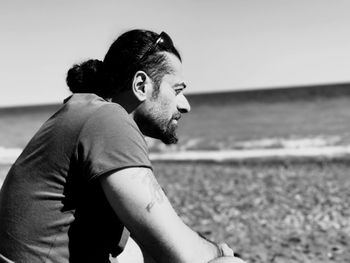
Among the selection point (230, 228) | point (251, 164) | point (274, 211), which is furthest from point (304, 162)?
point (230, 228)

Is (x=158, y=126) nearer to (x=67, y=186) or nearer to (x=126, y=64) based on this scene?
(x=126, y=64)

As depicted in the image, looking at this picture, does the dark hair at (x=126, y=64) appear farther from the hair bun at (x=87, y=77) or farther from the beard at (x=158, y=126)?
the beard at (x=158, y=126)

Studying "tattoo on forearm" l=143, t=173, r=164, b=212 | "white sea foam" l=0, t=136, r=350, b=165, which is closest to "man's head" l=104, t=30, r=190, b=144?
"tattoo on forearm" l=143, t=173, r=164, b=212

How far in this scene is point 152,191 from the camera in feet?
6.62

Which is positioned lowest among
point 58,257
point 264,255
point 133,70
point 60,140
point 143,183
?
point 264,255

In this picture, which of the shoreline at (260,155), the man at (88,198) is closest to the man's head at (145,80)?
the man at (88,198)

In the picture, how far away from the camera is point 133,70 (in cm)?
250

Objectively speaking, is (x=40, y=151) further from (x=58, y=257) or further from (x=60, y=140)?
(x=58, y=257)

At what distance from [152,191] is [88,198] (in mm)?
281

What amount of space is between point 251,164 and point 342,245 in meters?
8.43

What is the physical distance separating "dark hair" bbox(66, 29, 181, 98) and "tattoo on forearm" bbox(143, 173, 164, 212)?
2.17 feet

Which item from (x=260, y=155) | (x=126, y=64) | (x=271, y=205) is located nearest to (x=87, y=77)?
(x=126, y=64)

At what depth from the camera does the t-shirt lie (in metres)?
1.97

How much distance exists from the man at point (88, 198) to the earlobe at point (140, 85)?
1.09 feet
